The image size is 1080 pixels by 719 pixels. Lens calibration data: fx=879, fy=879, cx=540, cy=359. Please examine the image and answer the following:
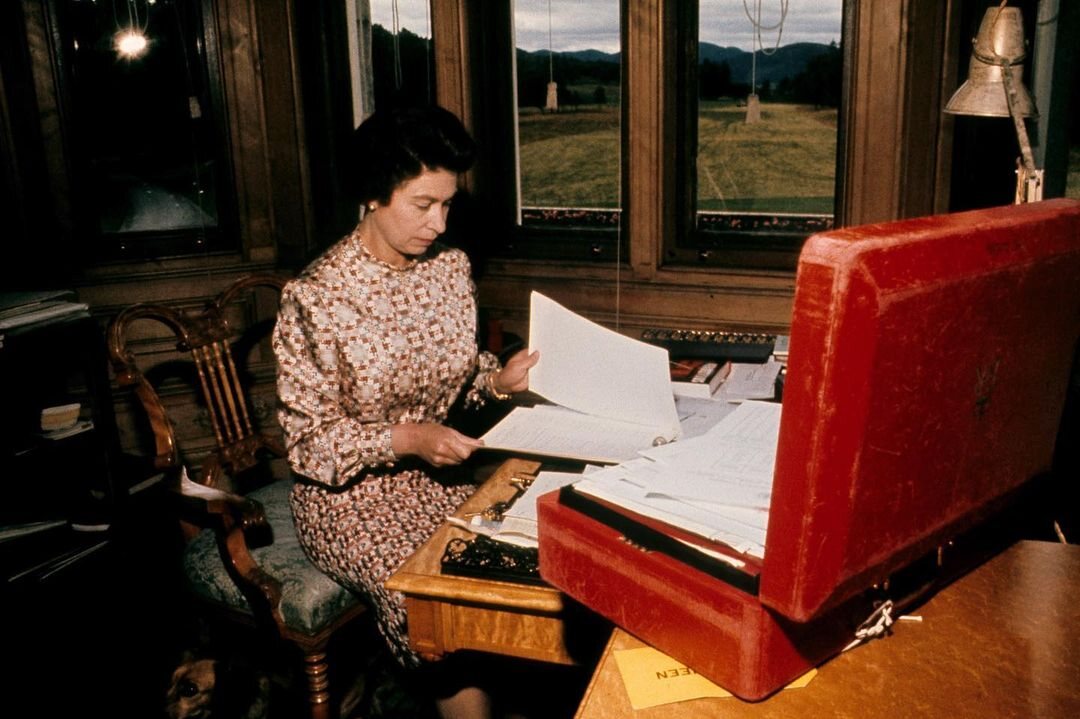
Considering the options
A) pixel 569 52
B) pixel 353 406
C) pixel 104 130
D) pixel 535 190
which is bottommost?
pixel 353 406

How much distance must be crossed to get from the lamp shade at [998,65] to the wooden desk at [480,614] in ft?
4.19

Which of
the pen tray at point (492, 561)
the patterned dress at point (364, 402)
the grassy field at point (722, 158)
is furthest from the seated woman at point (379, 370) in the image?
the grassy field at point (722, 158)

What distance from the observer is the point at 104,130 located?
3033mm

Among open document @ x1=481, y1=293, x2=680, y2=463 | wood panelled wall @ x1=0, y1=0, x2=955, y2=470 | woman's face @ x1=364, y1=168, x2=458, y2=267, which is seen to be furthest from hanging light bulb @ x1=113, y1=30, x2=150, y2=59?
open document @ x1=481, y1=293, x2=680, y2=463

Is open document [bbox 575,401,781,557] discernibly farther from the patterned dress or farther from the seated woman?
the patterned dress

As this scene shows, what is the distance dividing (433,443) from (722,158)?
1456 millimetres

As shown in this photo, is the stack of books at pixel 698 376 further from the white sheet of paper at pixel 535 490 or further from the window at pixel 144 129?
the window at pixel 144 129

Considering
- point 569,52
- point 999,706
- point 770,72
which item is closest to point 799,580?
point 999,706

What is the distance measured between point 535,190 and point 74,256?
1614 mm

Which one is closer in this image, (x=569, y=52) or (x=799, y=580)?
(x=799, y=580)

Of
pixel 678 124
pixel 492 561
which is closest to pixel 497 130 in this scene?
pixel 678 124

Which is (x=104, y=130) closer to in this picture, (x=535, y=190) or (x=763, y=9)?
(x=535, y=190)

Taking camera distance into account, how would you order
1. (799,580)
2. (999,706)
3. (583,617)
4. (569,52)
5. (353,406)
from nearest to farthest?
(799,580) → (999,706) → (583,617) → (353,406) → (569,52)

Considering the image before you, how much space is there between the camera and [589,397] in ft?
5.93
